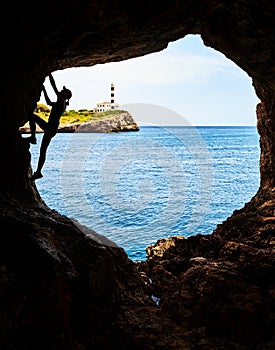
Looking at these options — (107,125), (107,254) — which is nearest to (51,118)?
(107,254)

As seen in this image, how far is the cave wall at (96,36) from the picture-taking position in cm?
621

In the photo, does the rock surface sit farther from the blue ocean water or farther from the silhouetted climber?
the silhouetted climber

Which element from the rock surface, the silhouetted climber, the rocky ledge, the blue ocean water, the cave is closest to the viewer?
the cave

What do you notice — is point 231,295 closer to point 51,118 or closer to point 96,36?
point 51,118

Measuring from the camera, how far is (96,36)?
7785 millimetres

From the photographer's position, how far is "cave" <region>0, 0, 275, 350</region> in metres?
4.68

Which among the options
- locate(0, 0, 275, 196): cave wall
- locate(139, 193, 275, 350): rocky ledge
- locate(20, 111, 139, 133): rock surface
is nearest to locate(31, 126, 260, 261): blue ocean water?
locate(139, 193, 275, 350): rocky ledge

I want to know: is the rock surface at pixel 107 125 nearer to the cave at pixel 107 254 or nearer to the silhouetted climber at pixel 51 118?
the silhouetted climber at pixel 51 118

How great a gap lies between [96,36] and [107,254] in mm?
4598

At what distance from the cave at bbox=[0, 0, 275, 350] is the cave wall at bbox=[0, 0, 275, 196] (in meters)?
0.02

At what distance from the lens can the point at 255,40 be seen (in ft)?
25.8

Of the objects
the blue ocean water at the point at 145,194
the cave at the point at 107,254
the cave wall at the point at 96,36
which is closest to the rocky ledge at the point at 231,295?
the cave at the point at 107,254

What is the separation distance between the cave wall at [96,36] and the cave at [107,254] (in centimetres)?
2

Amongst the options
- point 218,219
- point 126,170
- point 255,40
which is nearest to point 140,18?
point 255,40
